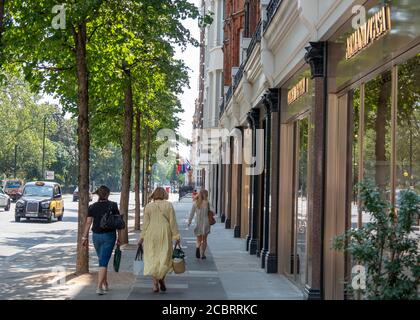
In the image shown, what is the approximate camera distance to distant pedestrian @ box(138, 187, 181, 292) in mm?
11859

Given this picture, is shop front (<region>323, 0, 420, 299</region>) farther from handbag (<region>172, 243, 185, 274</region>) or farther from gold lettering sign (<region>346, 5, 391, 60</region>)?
handbag (<region>172, 243, 185, 274</region>)

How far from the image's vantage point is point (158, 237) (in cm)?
1187

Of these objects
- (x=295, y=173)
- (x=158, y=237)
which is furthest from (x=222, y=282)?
(x=295, y=173)

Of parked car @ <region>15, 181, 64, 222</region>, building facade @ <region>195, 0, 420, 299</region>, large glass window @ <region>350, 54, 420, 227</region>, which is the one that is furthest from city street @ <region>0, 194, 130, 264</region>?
large glass window @ <region>350, 54, 420, 227</region>

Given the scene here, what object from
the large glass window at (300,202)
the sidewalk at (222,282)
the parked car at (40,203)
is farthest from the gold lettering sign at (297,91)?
the parked car at (40,203)

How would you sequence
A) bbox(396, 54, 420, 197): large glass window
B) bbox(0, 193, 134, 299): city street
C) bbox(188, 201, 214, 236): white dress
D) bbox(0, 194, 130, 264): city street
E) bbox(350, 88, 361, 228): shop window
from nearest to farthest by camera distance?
bbox(396, 54, 420, 197): large glass window
bbox(350, 88, 361, 228): shop window
bbox(0, 193, 134, 299): city street
bbox(188, 201, 214, 236): white dress
bbox(0, 194, 130, 264): city street

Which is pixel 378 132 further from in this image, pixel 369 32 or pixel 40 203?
pixel 40 203

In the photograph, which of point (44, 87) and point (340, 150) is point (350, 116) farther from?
point (44, 87)

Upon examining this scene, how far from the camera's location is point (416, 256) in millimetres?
5574

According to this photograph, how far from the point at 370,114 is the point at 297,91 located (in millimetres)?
4799

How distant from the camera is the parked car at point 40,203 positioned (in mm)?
34375

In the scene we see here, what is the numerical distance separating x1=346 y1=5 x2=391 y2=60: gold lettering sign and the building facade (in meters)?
0.01
